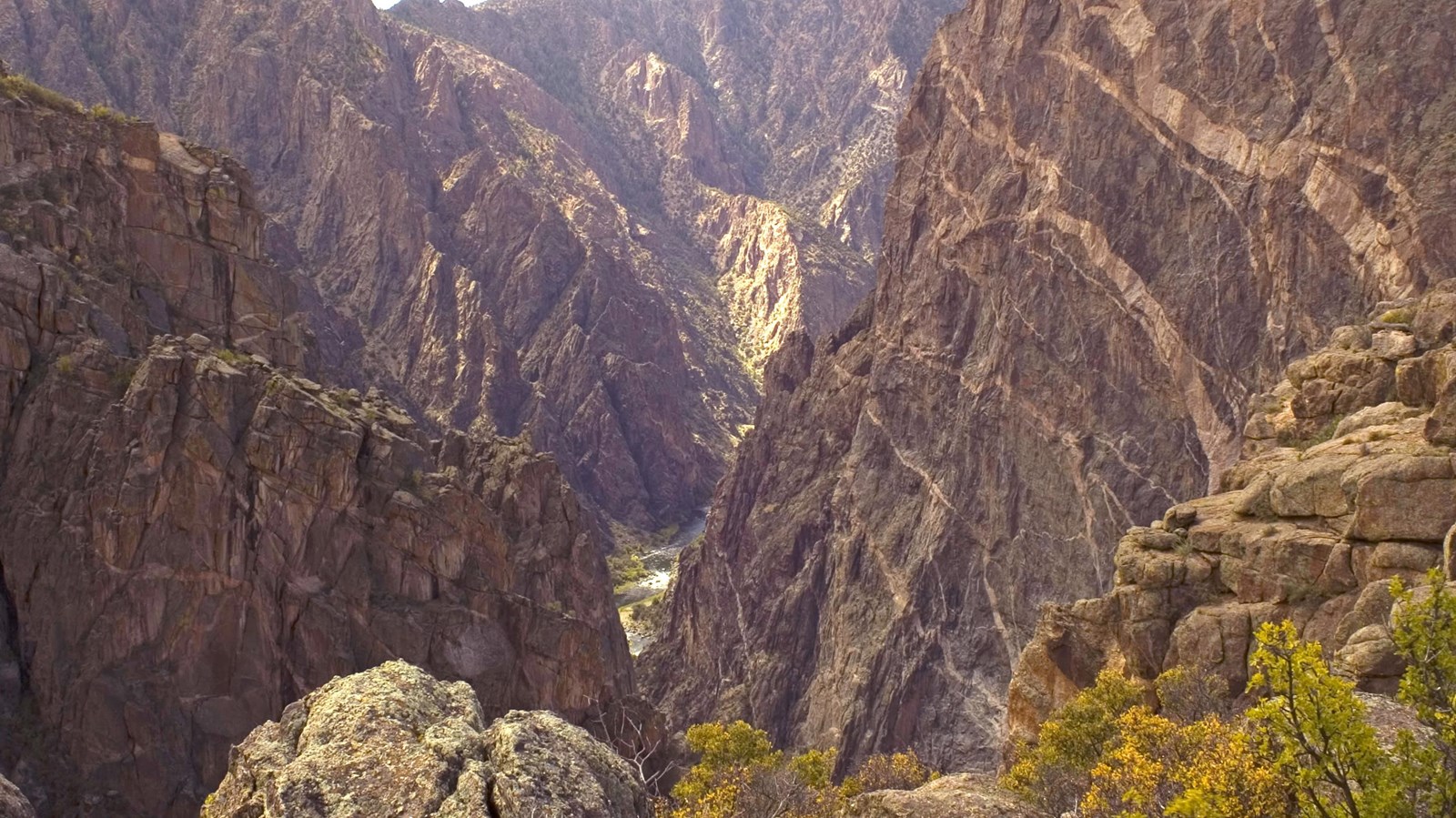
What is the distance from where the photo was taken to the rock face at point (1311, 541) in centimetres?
3019

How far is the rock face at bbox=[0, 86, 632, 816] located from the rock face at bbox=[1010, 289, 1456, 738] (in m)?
34.3

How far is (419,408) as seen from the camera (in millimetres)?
184625

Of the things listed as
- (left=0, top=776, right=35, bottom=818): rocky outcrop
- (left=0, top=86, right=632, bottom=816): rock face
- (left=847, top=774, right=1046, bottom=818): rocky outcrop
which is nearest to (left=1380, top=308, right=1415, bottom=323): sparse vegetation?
(left=847, top=774, right=1046, bottom=818): rocky outcrop

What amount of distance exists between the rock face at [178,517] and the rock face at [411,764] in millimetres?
41946

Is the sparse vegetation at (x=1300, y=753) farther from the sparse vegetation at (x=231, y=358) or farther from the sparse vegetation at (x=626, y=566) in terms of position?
the sparse vegetation at (x=626, y=566)

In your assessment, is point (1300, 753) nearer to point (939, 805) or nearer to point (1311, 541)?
point (939, 805)

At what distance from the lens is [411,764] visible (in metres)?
17.4

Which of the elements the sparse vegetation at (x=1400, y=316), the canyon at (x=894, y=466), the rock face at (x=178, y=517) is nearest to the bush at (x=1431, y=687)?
Answer: the canyon at (x=894, y=466)

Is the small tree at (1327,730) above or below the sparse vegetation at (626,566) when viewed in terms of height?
below

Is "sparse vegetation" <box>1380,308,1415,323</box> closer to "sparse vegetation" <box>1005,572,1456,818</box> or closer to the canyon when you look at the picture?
the canyon

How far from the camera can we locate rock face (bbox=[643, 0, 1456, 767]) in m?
69.6

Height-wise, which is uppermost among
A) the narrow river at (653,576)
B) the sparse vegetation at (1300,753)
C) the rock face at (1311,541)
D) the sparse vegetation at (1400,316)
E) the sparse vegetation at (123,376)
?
Answer: the narrow river at (653,576)

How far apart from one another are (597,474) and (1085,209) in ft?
394

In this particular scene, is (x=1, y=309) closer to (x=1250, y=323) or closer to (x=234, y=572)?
(x=234, y=572)
